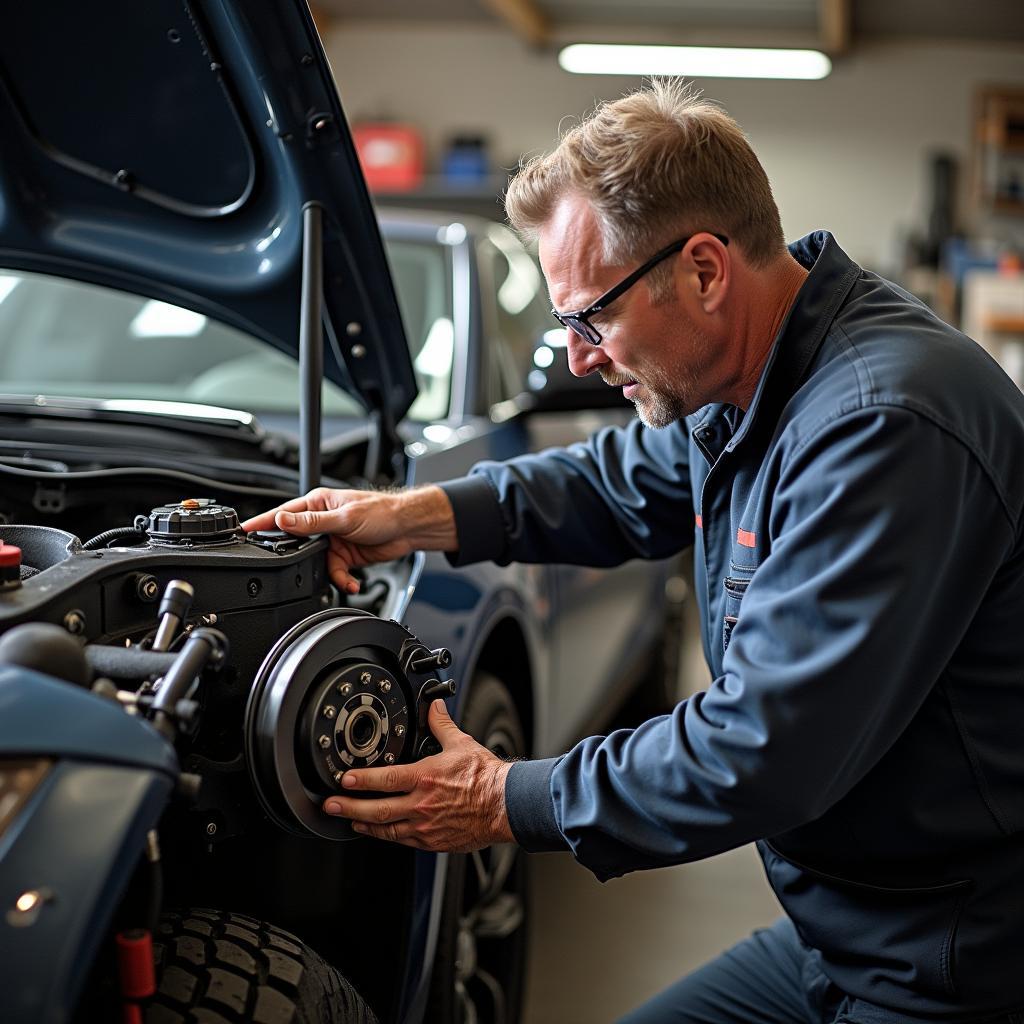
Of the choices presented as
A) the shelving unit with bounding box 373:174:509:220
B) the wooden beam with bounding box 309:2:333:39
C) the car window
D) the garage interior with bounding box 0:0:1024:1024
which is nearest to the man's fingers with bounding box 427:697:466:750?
the car window

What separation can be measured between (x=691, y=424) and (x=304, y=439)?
548 mm

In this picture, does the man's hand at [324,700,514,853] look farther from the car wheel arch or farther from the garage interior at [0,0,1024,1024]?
the garage interior at [0,0,1024,1024]

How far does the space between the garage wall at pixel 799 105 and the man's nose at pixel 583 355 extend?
903 centimetres

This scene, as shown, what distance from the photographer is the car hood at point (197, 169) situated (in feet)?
5.30

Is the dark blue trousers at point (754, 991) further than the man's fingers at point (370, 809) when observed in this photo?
Yes

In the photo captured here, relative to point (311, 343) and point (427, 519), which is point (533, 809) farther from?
point (311, 343)

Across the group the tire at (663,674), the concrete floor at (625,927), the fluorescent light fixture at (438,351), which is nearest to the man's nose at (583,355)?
the fluorescent light fixture at (438,351)

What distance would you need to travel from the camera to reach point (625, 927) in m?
2.79

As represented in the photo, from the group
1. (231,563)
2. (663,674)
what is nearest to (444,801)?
(231,563)

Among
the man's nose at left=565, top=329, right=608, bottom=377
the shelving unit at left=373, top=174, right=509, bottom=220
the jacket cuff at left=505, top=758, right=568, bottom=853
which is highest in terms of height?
the shelving unit at left=373, top=174, right=509, bottom=220

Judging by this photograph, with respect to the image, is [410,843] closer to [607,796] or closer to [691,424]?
[607,796]

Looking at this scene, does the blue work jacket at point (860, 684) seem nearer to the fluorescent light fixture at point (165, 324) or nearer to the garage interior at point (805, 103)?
the fluorescent light fixture at point (165, 324)

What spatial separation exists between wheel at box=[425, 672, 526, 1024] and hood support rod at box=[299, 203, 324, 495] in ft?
1.43

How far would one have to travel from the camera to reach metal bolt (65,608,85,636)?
3.70ft
